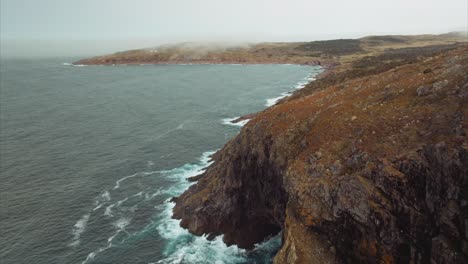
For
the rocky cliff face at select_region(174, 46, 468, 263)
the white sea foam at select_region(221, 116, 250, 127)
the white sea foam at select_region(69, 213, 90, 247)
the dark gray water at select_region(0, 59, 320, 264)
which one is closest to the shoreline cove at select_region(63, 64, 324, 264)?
the white sea foam at select_region(69, 213, 90, 247)

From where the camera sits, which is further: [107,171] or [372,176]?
[107,171]

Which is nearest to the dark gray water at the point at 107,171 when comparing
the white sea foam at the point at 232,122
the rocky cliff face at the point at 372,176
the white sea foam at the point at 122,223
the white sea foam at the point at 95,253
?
the white sea foam at the point at 95,253

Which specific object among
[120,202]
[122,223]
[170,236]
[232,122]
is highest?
[232,122]

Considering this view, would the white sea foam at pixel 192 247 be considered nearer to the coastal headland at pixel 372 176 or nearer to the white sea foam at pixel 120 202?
the coastal headland at pixel 372 176

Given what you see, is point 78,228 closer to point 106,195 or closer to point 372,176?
point 106,195

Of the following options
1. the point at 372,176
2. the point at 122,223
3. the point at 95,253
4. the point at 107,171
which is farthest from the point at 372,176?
the point at 107,171
